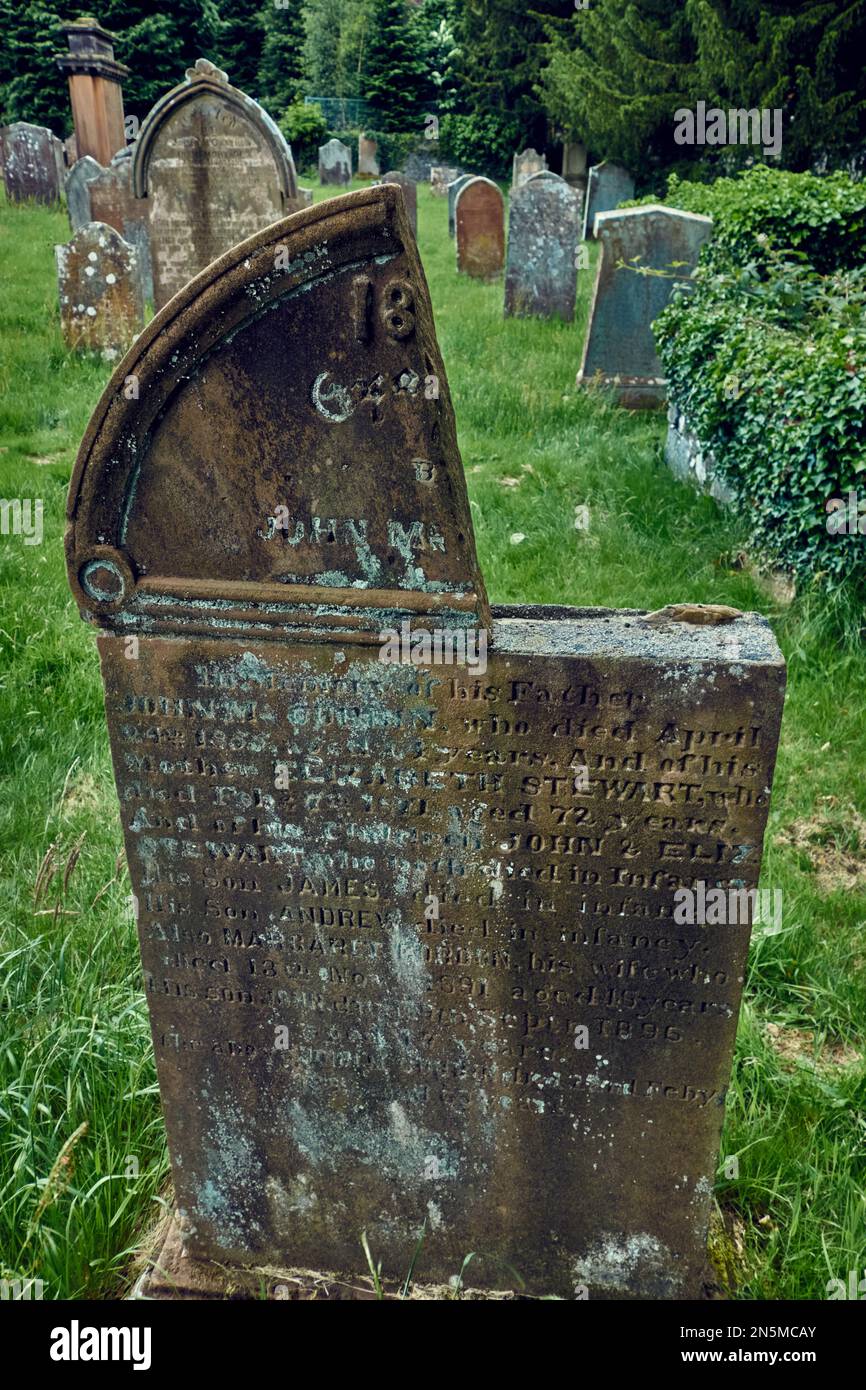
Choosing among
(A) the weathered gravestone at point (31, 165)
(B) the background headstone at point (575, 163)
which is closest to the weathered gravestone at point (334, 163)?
(B) the background headstone at point (575, 163)

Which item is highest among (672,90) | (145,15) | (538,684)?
(145,15)

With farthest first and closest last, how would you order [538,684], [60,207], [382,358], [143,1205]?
1. [60,207]
2. [143,1205]
3. [538,684]
4. [382,358]

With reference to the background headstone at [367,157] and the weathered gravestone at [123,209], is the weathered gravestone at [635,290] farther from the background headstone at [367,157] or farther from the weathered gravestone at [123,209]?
the background headstone at [367,157]

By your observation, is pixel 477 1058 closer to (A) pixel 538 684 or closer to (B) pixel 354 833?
(B) pixel 354 833

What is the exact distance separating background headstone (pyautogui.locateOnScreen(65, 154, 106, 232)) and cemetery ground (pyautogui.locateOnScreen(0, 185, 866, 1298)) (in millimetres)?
9171

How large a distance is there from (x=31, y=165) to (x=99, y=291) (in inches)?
515

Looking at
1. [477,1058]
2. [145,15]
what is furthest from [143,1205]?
[145,15]

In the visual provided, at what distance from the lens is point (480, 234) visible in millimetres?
15812

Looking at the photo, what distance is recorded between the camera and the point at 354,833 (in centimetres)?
227

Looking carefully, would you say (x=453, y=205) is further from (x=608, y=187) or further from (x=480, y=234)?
(x=608, y=187)

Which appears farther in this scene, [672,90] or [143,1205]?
[672,90]

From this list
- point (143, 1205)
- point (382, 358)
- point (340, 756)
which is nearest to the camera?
point (382, 358)

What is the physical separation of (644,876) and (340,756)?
0.70 m

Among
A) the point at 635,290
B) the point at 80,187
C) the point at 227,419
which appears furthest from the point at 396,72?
the point at 227,419
